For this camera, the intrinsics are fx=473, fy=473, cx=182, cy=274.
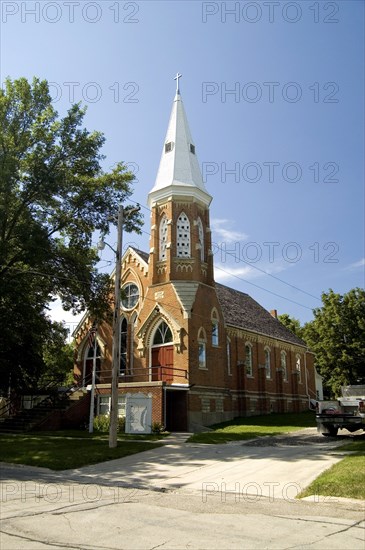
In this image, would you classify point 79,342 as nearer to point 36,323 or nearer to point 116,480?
point 36,323

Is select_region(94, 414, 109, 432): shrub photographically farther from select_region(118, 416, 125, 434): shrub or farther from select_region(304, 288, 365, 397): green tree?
select_region(304, 288, 365, 397): green tree

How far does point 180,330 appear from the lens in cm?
2686

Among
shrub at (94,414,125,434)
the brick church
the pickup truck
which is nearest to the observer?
the pickup truck

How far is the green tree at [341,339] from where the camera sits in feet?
158

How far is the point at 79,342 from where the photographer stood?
34.1m

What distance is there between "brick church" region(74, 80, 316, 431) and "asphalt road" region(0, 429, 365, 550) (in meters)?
10.7

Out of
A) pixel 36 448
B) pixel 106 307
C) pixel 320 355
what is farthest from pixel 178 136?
pixel 320 355

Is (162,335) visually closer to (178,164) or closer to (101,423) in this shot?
(101,423)

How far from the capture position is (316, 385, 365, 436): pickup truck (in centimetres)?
1884

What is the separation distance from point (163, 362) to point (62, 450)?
37.1ft

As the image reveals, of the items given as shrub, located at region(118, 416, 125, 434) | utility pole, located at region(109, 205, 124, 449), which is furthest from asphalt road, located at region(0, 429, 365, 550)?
shrub, located at region(118, 416, 125, 434)

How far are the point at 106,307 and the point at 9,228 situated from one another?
20.9ft

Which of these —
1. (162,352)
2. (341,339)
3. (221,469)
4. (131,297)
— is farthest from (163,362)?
(341,339)

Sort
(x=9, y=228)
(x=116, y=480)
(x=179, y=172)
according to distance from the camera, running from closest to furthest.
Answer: (x=116, y=480), (x=9, y=228), (x=179, y=172)
